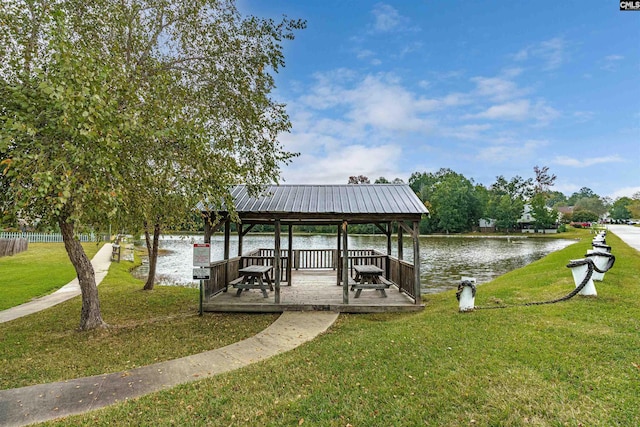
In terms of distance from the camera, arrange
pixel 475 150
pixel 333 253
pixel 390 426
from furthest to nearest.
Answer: pixel 475 150 < pixel 333 253 < pixel 390 426

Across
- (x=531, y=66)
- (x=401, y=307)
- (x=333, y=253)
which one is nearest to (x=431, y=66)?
(x=531, y=66)

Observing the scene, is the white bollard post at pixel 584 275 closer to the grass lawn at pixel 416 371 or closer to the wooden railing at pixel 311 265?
the grass lawn at pixel 416 371

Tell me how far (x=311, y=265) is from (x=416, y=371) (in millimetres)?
9385

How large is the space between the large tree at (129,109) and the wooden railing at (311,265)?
2.24 m

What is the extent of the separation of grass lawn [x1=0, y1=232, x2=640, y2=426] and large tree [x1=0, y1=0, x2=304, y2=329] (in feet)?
6.49

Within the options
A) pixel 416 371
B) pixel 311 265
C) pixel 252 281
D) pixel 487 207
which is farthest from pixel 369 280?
pixel 487 207

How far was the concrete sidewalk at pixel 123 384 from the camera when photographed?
3283mm

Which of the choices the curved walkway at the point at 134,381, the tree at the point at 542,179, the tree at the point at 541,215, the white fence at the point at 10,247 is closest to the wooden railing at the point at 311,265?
the curved walkway at the point at 134,381

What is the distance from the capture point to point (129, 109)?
456 centimetres

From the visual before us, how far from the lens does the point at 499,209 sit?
57125 millimetres

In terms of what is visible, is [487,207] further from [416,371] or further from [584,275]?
[416,371]

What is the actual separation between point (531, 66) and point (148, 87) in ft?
44.9

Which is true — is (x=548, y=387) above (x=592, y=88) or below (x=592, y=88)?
below

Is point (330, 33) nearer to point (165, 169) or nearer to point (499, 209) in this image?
point (165, 169)
